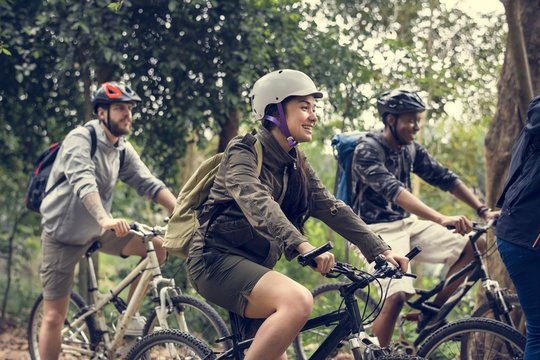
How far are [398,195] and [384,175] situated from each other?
0.18 meters

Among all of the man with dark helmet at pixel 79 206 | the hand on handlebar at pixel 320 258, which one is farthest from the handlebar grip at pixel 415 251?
the man with dark helmet at pixel 79 206

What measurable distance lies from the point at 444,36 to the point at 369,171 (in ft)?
24.3

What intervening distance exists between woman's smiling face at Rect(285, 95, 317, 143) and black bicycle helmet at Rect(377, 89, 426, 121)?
6.45ft

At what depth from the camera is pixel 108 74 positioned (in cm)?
1000

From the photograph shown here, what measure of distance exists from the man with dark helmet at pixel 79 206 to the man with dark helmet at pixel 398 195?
1.44m

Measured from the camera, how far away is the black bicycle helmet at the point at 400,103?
6.56 m

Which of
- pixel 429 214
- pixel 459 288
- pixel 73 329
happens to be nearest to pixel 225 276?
pixel 429 214

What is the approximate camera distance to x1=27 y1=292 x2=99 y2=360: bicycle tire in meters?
7.07

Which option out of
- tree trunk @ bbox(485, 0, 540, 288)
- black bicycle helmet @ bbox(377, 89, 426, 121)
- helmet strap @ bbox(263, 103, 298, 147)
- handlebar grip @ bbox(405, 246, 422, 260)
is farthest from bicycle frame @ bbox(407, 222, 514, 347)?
helmet strap @ bbox(263, 103, 298, 147)

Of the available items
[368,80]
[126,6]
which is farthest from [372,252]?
[368,80]

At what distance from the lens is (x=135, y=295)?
6684mm

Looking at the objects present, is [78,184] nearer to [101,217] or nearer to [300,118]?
[101,217]

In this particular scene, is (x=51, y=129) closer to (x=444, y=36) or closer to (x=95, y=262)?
(x=95, y=262)

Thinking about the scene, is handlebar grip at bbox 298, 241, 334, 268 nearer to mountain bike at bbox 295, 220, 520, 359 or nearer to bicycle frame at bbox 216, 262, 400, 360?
bicycle frame at bbox 216, 262, 400, 360
